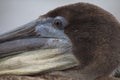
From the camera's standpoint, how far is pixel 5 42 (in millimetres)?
2414

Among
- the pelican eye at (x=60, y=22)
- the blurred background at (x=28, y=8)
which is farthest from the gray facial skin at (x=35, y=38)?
the blurred background at (x=28, y=8)

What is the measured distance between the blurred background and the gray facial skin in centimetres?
127

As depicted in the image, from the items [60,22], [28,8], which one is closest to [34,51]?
[60,22]

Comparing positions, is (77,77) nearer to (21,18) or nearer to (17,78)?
(17,78)

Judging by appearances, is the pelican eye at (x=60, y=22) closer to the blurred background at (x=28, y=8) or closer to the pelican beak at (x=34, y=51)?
the pelican beak at (x=34, y=51)

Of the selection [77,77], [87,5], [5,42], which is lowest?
[77,77]

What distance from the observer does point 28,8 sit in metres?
4.03

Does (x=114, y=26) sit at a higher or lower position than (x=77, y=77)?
higher

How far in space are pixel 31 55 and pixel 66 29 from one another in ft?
0.73

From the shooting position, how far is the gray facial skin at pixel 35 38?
2.37 m

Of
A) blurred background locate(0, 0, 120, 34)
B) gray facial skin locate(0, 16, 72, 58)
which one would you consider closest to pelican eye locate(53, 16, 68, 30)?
gray facial skin locate(0, 16, 72, 58)

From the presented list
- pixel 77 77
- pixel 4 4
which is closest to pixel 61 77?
pixel 77 77

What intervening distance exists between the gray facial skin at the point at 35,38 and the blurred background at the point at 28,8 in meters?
1.27

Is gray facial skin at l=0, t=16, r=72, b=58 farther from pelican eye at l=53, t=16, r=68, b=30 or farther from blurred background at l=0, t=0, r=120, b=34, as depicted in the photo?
blurred background at l=0, t=0, r=120, b=34
